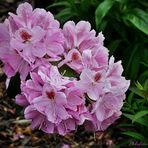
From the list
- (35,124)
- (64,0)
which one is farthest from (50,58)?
(64,0)

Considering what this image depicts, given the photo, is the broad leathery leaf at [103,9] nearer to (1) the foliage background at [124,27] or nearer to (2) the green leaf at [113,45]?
(1) the foliage background at [124,27]

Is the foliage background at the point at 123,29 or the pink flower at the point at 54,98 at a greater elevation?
the pink flower at the point at 54,98

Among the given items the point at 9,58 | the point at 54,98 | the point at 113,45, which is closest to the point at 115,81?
the point at 54,98

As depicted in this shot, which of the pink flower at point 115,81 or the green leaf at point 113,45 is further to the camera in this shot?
the green leaf at point 113,45

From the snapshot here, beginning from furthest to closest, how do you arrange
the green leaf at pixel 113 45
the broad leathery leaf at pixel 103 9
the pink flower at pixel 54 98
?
the green leaf at pixel 113 45 → the broad leathery leaf at pixel 103 9 → the pink flower at pixel 54 98

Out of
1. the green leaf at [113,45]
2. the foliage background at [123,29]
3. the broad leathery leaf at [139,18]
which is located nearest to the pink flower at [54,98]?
the foliage background at [123,29]

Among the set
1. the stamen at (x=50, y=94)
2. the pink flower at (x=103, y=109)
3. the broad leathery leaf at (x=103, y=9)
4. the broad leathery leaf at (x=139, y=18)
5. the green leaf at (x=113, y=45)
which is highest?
the stamen at (x=50, y=94)

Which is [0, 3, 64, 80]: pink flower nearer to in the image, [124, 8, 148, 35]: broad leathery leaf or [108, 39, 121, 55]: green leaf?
[124, 8, 148, 35]: broad leathery leaf

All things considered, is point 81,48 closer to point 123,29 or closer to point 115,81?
point 115,81

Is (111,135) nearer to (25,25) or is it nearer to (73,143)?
(73,143)
